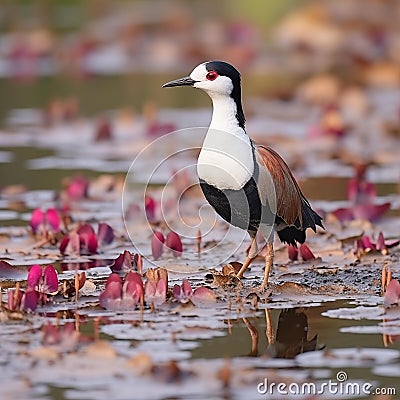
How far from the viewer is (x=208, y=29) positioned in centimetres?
2050

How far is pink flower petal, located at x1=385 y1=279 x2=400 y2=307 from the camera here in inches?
235

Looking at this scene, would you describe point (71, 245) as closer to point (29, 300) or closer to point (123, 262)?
point (123, 262)

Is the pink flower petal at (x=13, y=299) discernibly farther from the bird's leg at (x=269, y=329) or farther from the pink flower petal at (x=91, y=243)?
the pink flower petal at (x=91, y=243)

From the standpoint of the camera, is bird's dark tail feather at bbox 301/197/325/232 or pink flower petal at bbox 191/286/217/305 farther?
bird's dark tail feather at bbox 301/197/325/232

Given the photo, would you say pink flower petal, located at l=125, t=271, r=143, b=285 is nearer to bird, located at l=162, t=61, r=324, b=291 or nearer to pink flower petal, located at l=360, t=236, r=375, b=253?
bird, located at l=162, t=61, r=324, b=291

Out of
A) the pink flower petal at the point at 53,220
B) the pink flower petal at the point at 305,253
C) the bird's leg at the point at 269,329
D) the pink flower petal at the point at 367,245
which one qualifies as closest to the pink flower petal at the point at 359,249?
the pink flower petal at the point at 367,245

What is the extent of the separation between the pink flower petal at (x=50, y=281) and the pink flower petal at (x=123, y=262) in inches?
31.0

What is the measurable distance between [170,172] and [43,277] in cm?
478

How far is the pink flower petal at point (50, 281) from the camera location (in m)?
6.07

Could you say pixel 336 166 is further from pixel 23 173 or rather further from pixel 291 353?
pixel 291 353

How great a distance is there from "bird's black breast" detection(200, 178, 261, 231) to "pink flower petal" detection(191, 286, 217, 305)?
54 cm

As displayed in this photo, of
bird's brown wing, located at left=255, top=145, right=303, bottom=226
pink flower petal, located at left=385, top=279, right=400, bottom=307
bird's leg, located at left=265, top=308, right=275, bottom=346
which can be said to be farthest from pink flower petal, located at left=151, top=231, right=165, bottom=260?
pink flower petal, located at left=385, top=279, right=400, bottom=307

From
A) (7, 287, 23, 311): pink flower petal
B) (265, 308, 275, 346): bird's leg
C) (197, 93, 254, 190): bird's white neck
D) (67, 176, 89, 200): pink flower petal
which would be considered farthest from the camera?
(67, 176, 89, 200): pink flower petal

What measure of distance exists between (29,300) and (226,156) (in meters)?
1.33
